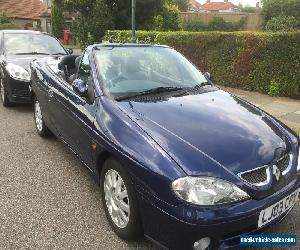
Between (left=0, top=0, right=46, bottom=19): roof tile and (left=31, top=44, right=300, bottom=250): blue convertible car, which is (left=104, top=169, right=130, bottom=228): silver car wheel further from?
(left=0, top=0, right=46, bottom=19): roof tile

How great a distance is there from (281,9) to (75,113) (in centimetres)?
4906

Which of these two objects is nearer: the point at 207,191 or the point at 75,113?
the point at 207,191

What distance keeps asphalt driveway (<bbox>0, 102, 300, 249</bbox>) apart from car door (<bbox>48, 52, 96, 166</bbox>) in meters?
0.42

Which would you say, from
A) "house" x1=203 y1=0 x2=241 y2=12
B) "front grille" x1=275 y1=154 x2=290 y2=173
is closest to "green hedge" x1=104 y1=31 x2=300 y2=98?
"front grille" x1=275 y1=154 x2=290 y2=173

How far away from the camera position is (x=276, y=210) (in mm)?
2830

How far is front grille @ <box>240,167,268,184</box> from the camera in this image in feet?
8.96

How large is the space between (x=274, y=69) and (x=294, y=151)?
626cm

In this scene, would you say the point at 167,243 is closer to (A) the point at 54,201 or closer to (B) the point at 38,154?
(A) the point at 54,201

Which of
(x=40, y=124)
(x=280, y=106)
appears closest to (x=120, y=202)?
(x=40, y=124)

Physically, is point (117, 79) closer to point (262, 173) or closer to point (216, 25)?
point (262, 173)

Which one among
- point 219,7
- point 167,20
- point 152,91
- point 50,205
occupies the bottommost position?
point 50,205

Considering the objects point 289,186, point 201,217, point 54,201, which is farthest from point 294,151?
point 54,201

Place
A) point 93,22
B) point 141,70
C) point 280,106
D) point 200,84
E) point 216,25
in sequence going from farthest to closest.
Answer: point 216,25 → point 93,22 → point 280,106 → point 200,84 → point 141,70

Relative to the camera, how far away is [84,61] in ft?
14.6
